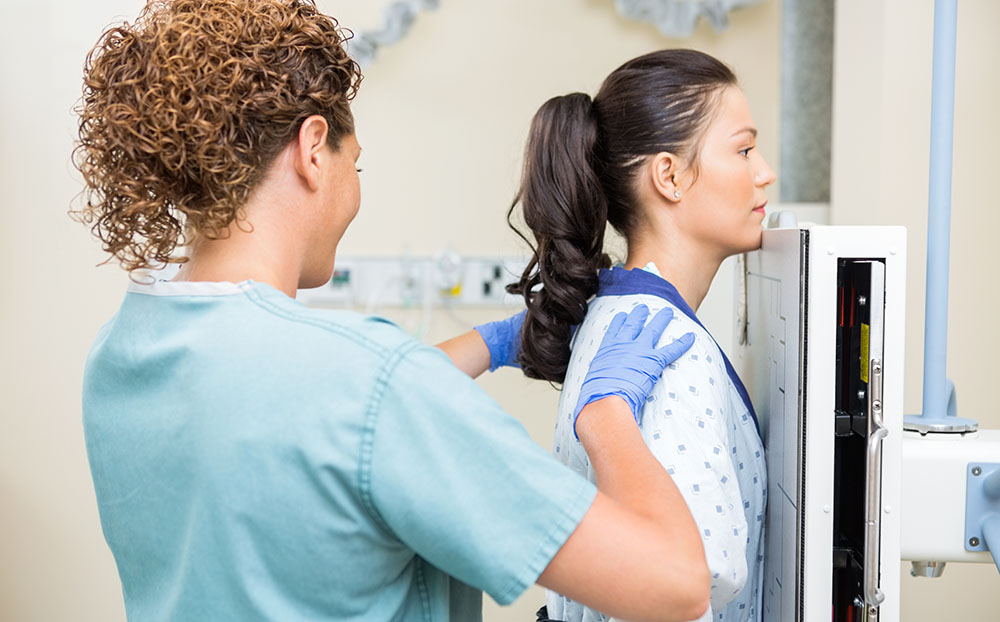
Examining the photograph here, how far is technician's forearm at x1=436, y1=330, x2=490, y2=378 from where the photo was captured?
1.27 metres

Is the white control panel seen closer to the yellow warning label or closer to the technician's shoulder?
the yellow warning label

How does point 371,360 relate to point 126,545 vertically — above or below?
above

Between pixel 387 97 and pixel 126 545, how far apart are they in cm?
155

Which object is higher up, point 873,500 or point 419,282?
point 419,282

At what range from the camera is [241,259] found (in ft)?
2.37

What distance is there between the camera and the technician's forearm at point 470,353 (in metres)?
1.27

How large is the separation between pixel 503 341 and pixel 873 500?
0.61 m

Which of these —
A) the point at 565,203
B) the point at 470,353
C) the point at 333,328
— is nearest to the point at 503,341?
the point at 470,353

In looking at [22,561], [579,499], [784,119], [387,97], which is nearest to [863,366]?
[579,499]

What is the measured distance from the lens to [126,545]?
750 mm

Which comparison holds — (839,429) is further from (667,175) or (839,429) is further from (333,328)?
(333,328)

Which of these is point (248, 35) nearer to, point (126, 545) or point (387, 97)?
point (126, 545)

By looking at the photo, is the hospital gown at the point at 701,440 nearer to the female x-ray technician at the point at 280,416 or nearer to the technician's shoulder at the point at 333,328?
the female x-ray technician at the point at 280,416

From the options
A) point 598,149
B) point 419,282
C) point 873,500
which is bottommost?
point 873,500
